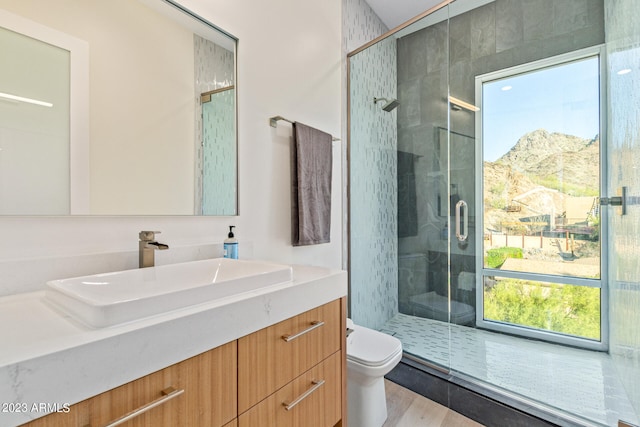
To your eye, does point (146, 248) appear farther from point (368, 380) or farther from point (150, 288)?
point (368, 380)

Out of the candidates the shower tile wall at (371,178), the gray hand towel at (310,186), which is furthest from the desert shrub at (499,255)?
the gray hand towel at (310,186)

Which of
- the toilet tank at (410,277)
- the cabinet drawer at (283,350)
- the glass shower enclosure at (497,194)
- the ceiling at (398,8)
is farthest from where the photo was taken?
the toilet tank at (410,277)

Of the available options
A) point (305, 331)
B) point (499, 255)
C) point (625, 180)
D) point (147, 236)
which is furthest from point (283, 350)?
point (499, 255)

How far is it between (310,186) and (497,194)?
1627 mm

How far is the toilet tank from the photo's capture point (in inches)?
106

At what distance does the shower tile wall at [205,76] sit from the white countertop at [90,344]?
666 mm

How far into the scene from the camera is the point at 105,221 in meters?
1.04

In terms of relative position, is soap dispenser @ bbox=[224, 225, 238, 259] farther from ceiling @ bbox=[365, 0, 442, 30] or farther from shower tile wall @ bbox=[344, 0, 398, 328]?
ceiling @ bbox=[365, 0, 442, 30]

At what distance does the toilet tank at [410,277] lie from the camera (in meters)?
2.70

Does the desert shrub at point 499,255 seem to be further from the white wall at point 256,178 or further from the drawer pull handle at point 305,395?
the drawer pull handle at point 305,395

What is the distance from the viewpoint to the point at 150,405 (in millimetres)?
597

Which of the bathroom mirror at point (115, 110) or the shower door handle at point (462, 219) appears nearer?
the bathroom mirror at point (115, 110)

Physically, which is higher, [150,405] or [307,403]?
[150,405]

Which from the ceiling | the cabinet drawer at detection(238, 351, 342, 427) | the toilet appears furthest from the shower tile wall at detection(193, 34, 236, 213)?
the ceiling
